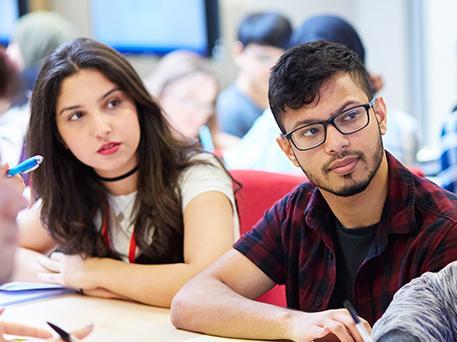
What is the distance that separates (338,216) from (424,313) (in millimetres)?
480

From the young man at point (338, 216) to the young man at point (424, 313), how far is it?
0.61 ft

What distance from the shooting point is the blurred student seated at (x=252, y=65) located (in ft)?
17.0

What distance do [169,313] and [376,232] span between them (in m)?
0.58

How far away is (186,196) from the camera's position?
2264mm

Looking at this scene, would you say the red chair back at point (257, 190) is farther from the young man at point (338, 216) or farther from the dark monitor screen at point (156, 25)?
the dark monitor screen at point (156, 25)

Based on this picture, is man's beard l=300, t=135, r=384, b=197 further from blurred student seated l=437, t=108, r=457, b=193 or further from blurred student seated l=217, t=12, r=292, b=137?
blurred student seated l=217, t=12, r=292, b=137

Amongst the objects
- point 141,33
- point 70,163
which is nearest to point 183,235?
point 70,163

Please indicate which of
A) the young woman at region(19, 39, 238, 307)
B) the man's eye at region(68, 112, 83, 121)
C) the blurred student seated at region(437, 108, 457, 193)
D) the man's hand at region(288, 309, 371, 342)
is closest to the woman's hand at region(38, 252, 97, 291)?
the young woman at region(19, 39, 238, 307)

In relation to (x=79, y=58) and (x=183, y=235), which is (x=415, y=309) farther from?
(x=79, y=58)

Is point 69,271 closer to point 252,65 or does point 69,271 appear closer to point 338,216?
point 338,216

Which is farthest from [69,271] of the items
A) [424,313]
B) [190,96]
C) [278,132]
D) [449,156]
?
[190,96]

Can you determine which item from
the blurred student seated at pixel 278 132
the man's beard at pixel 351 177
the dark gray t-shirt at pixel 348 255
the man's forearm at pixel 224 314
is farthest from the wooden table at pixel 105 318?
the blurred student seated at pixel 278 132

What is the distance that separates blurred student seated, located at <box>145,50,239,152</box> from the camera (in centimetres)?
480

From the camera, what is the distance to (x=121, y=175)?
7.68 ft
